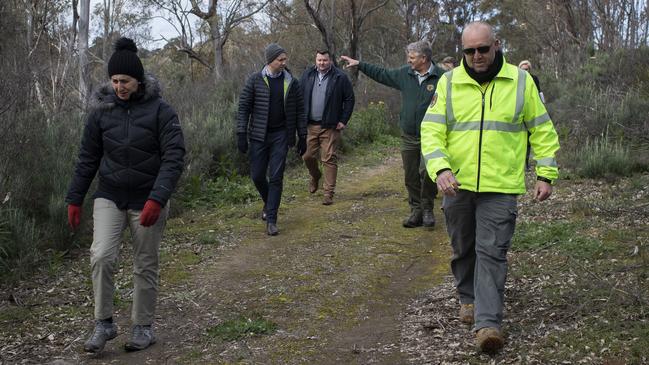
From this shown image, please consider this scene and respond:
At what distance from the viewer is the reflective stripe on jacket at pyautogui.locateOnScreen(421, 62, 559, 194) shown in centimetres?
438

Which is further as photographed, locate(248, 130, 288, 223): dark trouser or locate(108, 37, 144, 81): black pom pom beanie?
locate(248, 130, 288, 223): dark trouser

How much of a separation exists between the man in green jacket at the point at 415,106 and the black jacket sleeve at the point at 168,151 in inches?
134

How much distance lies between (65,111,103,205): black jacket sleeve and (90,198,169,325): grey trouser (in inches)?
5.9

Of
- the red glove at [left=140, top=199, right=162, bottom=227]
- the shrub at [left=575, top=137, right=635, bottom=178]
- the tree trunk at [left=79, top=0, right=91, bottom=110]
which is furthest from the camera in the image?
the tree trunk at [left=79, top=0, right=91, bottom=110]

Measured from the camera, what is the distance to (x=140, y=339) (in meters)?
4.77

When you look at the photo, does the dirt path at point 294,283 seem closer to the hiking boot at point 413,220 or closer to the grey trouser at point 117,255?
the hiking boot at point 413,220

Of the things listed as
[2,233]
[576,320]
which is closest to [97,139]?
[2,233]

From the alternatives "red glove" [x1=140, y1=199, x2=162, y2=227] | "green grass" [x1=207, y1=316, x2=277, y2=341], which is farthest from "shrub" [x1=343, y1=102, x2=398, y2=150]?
"red glove" [x1=140, y1=199, x2=162, y2=227]

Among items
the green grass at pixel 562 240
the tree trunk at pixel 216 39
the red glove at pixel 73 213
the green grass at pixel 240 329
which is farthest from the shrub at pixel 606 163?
the tree trunk at pixel 216 39

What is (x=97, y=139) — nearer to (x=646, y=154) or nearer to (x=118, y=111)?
(x=118, y=111)

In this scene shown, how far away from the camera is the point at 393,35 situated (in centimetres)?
4591

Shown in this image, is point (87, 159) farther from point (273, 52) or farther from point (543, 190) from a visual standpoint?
point (273, 52)

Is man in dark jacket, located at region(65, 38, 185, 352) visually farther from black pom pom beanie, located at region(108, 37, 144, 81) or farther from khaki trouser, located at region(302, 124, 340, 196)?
khaki trouser, located at region(302, 124, 340, 196)

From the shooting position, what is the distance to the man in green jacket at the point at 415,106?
7.96 meters
